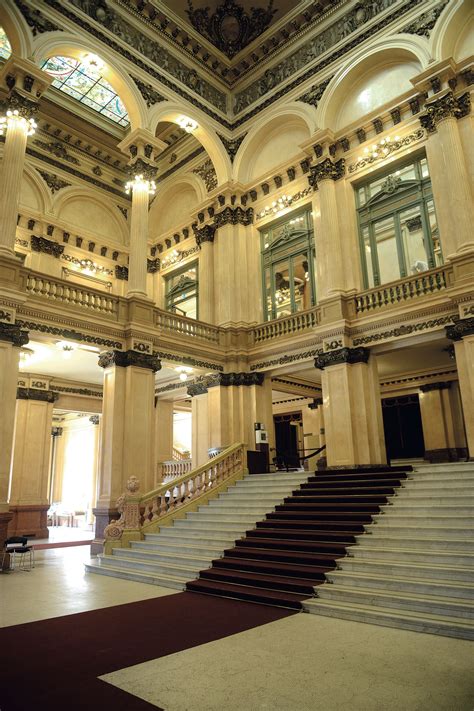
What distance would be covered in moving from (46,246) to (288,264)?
804cm

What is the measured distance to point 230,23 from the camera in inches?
632

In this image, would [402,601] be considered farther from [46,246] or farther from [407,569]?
[46,246]

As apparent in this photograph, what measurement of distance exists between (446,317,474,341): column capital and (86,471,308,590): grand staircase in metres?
4.56

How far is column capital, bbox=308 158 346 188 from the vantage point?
1421 cm

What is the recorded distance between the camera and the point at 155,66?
1491 centimetres

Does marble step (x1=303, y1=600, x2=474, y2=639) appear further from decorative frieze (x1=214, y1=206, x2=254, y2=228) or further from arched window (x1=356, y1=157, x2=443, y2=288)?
decorative frieze (x1=214, y1=206, x2=254, y2=228)

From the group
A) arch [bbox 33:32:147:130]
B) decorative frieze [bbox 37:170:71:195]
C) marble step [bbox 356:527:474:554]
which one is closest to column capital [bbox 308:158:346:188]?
arch [bbox 33:32:147:130]

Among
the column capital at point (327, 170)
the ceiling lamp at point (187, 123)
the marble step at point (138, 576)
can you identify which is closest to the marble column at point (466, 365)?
the column capital at point (327, 170)

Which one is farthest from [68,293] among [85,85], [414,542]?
[414,542]

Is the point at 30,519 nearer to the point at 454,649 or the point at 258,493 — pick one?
the point at 258,493

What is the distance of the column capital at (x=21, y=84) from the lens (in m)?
11.3

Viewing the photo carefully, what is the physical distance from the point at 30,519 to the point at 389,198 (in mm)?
14462

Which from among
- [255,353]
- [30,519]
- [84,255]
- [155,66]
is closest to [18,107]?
[155,66]

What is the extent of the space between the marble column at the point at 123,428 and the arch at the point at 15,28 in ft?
24.7
